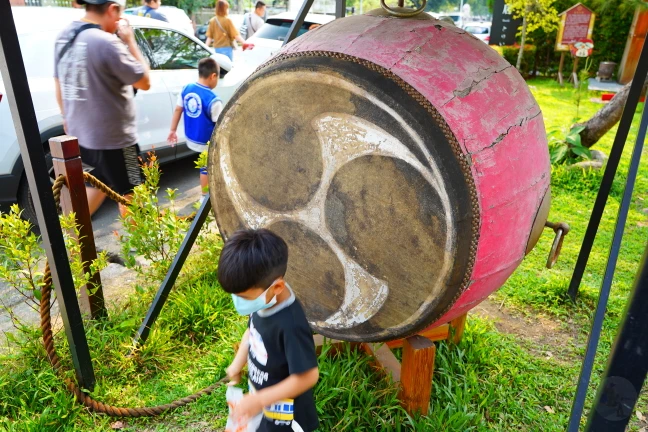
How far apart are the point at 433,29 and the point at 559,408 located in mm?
1766

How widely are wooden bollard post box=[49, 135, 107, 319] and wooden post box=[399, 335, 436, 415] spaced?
5.08 ft

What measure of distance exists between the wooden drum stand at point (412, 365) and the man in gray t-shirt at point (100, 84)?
1.81m

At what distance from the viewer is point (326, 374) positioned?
2225 mm

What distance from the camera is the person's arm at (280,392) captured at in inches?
55.3

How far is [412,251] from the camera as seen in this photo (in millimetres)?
1632

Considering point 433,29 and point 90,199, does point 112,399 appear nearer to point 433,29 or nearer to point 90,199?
point 90,199

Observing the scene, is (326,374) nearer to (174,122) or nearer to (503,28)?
(174,122)

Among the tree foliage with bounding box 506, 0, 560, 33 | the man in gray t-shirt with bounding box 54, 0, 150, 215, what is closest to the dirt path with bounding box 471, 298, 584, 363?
the man in gray t-shirt with bounding box 54, 0, 150, 215

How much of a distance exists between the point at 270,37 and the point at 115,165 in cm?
550

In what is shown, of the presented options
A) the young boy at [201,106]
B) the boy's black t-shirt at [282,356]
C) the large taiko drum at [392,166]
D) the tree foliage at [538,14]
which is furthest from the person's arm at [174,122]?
the tree foliage at [538,14]

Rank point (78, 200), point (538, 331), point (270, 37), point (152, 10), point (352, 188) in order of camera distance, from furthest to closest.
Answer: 1. point (270, 37)
2. point (152, 10)
3. point (538, 331)
4. point (78, 200)
5. point (352, 188)

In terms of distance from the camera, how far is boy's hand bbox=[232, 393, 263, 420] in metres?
1.43

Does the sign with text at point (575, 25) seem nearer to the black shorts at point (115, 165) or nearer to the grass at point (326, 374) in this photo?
the grass at point (326, 374)

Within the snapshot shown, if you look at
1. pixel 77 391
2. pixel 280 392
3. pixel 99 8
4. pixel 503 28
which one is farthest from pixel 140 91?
pixel 503 28
